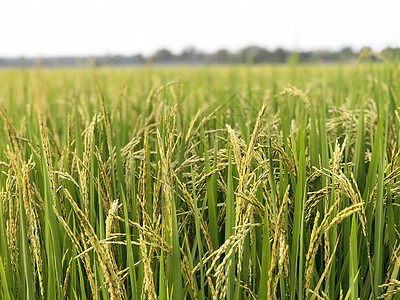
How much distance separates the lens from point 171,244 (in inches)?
30.4

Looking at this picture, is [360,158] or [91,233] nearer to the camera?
[91,233]

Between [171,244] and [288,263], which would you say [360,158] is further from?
[171,244]

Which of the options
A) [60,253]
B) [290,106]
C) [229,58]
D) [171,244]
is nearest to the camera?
[171,244]

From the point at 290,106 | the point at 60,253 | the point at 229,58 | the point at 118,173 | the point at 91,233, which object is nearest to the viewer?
the point at 91,233

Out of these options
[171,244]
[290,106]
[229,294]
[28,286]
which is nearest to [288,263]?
[229,294]

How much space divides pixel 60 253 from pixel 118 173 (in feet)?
0.76

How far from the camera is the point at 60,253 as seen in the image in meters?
0.89

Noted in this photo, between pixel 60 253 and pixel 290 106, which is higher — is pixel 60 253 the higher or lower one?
the lower one

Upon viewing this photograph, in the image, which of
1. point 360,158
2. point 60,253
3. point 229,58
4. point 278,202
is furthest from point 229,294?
point 229,58

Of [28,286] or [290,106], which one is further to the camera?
[290,106]

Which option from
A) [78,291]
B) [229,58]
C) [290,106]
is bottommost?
[78,291]

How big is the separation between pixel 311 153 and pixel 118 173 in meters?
0.47

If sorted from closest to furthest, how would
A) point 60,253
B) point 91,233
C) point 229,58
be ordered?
point 91,233
point 60,253
point 229,58

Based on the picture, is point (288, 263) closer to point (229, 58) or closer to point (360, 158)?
point (360, 158)
